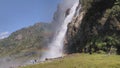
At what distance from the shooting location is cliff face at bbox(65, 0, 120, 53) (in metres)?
89.7

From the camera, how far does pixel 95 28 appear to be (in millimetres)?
97250

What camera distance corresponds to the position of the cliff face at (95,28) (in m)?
89.7

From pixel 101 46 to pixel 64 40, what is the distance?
1323 inches

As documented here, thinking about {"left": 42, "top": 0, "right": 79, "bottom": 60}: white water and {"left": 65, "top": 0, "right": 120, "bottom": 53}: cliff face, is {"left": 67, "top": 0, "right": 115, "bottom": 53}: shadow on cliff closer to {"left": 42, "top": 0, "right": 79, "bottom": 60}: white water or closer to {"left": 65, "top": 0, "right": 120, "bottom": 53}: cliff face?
{"left": 65, "top": 0, "right": 120, "bottom": 53}: cliff face

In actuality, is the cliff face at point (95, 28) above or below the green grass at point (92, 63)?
above

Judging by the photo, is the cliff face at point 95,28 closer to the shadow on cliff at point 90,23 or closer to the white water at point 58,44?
the shadow on cliff at point 90,23

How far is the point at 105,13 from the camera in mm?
97375

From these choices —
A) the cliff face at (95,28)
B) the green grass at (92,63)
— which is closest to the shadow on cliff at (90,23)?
the cliff face at (95,28)

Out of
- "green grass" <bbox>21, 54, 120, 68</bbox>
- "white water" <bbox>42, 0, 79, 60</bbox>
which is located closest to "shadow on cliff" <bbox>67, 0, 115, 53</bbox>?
"white water" <bbox>42, 0, 79, 60</bbox>

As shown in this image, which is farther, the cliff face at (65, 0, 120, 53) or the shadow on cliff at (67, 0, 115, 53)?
the shadow on cliff at (67, 0, 115, 53)

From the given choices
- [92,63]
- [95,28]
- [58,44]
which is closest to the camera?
[92,63]

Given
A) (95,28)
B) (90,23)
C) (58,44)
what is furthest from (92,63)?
(58,44)

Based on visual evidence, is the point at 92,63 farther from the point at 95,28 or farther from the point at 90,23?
the point at 90,23

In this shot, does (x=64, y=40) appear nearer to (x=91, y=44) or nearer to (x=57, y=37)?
(x=57, y=37)
